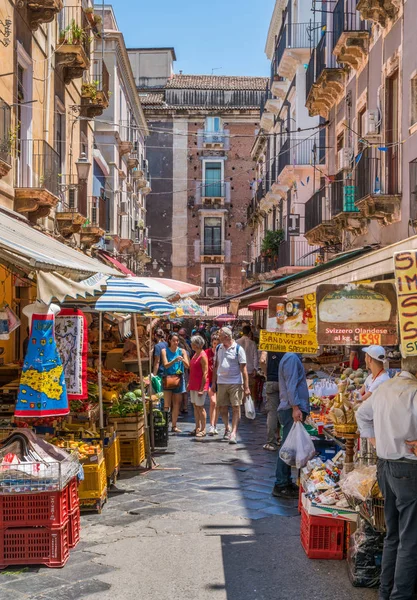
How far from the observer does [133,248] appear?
120 ft

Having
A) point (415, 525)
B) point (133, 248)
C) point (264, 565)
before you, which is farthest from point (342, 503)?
point (133, 248)

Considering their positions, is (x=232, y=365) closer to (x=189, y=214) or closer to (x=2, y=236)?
(x=2, y=236)

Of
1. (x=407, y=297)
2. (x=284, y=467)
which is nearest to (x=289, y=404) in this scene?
(x=284, y=467)

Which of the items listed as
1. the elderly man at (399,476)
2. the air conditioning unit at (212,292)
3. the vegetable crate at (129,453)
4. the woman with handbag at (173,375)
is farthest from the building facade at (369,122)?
the air conditioning unit at (212,292)

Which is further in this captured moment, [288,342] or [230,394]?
[230,394]

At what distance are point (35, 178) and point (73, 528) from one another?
9.72 m

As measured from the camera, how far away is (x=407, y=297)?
466cm

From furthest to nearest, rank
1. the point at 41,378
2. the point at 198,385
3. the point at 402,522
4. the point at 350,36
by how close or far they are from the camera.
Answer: the point at 350,36 < the point at 198,385 < the point at 41,378 < the point at 402,522

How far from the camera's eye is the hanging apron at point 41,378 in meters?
7.02

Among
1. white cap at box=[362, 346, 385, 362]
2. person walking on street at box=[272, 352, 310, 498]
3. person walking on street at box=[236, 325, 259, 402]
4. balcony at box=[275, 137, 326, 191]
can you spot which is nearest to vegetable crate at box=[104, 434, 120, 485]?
person walking on street at box=[272, 352, 310, 498]

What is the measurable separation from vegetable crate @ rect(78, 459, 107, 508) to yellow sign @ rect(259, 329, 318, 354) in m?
2.09

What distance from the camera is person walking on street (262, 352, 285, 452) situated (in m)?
11.1

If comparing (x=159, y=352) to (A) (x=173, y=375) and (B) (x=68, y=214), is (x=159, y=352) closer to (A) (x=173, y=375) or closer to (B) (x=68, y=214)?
(A) (x=173, y=375)

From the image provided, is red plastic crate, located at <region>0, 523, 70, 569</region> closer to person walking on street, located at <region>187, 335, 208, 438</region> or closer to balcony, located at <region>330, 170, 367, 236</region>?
person walking on street, located at <region>187, 335, 208, 438</region>
